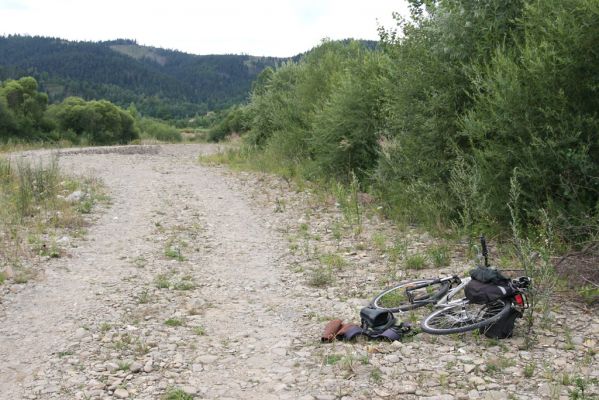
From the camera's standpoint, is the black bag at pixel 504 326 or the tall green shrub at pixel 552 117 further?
→ the tall green shrub at pixel 552 117

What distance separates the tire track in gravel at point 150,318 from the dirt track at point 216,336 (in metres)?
0.02

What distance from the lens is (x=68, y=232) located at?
10023 millimetres

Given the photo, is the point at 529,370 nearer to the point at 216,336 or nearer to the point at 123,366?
the point at 216,336

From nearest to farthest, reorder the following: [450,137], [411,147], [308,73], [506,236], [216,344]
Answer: [216,344]
[506,236]
[450,137]
[411,147]
[308,73]

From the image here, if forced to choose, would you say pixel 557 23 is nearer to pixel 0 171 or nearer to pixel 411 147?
pixel 411 147

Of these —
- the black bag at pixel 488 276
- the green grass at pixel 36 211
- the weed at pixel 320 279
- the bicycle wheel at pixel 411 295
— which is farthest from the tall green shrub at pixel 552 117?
the green grass at pixel 36 211

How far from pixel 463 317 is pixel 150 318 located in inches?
140

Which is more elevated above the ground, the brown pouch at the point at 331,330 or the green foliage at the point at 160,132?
the green foliage at the point at 160,132

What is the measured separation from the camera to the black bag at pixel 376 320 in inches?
211

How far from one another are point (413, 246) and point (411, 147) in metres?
2.89

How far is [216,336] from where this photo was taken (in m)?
5.65

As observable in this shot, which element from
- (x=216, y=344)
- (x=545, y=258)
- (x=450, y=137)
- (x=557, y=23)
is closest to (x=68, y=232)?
(x=216, y=344)

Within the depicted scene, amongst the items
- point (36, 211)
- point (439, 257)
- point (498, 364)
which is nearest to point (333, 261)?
point (439, 257)

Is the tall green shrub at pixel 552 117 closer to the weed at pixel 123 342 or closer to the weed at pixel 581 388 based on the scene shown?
the weed at pixel 581 388
